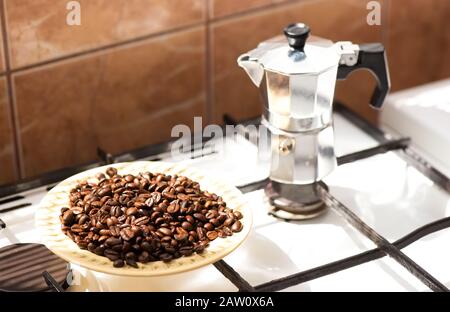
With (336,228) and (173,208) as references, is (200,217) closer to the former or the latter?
(173,208)

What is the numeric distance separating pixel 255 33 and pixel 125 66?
8.5 inches

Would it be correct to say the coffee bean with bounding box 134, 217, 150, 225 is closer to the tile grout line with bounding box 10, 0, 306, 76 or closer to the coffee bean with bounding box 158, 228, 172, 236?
the coffee bean with bounding box 158, 228, 172, 236

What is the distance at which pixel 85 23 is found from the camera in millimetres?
1203

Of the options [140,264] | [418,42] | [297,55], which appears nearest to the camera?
[140,264]

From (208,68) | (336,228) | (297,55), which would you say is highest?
(297,55)

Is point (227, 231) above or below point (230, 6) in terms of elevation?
below

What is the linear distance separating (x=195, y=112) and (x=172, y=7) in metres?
0.18

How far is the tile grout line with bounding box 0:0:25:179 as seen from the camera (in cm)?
114

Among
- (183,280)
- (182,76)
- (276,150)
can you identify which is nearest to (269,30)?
(182,76)

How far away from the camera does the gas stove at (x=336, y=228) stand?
1.00m

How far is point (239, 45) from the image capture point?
1.35 metres

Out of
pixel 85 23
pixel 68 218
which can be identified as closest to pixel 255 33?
pixel 85 23

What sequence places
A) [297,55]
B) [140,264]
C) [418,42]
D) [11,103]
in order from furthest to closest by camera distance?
[418,42] → [11,103] → [297,55] → [140,264]

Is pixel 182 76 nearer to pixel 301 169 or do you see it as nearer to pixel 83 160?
pixel 83 160
